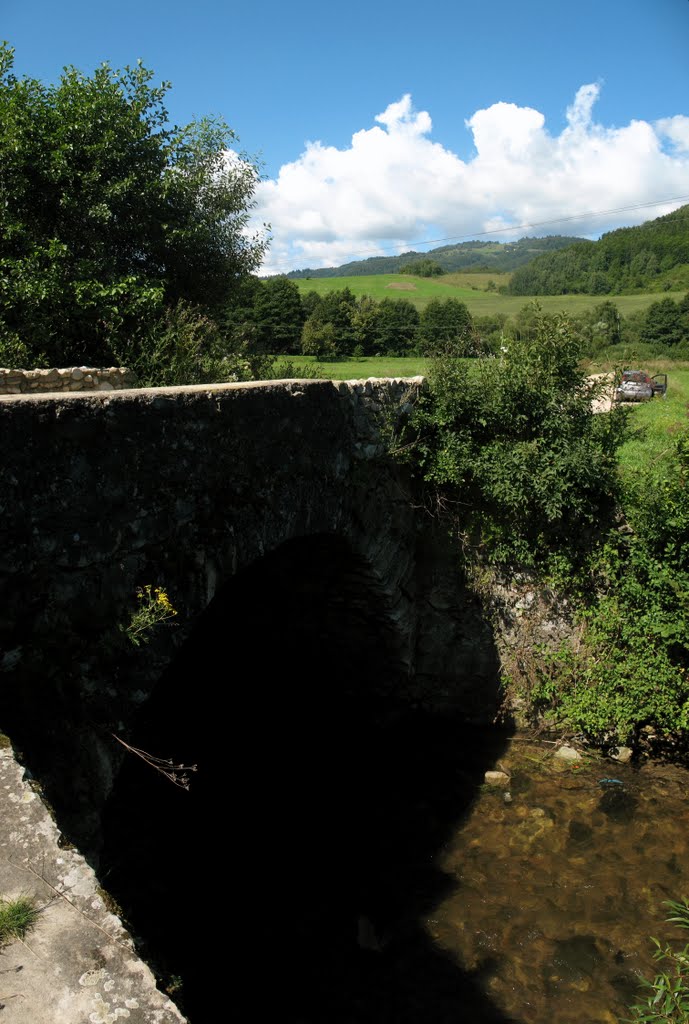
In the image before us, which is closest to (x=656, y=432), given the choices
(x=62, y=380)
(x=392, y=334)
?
(x=62, y=380)

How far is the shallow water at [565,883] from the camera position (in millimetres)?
5789

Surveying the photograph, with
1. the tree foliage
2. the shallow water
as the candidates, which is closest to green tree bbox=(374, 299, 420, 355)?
the tree foliage

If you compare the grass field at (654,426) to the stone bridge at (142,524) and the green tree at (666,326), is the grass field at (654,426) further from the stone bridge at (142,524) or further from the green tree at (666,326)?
the green tree at (666,326)

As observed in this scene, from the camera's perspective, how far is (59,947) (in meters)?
2.26

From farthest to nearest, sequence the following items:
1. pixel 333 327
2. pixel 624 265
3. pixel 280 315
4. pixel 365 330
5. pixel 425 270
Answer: pixel 425 270 < pixel 624 265 < pixel 365 330 < pixel 280 315 < pixel 333 327

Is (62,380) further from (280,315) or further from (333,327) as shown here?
(280,315)

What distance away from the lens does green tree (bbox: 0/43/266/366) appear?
9.12 metres

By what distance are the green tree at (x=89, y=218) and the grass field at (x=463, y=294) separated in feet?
92.8

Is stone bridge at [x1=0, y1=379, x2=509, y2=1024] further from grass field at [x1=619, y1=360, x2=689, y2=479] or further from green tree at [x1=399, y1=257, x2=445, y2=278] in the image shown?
green tree at [x1=399, y1=257, x2=445, y2=278]

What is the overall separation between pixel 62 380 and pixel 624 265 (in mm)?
49606

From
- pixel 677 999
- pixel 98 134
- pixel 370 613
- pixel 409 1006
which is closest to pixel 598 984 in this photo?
pixel 409 1006

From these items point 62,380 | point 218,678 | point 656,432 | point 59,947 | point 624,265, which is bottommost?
point 218,678

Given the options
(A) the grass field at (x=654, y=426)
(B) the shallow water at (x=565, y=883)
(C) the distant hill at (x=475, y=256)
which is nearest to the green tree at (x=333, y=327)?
(A) the grass field at (x=654, y=426)

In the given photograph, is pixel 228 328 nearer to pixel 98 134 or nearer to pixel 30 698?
pixel 98 134
